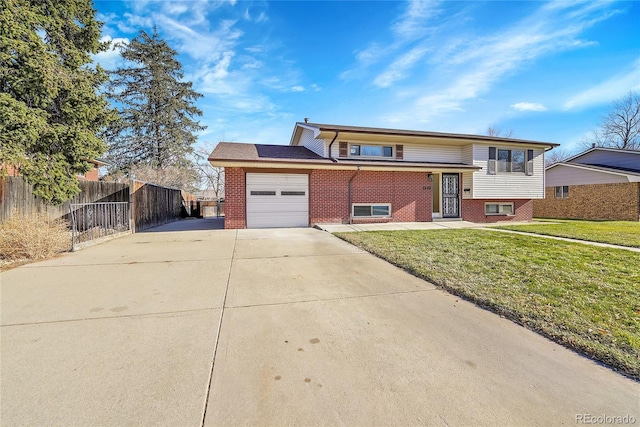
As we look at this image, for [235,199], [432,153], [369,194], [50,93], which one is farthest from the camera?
[432,153]

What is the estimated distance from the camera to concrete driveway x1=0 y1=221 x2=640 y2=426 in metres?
1.81

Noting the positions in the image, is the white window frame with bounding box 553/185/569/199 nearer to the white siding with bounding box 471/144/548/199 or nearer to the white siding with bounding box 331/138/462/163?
the white siding with bounding box 471/144/548/199

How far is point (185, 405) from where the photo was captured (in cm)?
185

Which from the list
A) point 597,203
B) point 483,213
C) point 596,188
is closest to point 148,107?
point 483,213

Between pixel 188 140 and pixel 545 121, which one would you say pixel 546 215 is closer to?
pixel 545 121

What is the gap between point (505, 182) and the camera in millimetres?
14531

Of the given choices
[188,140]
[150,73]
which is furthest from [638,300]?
[150,73]

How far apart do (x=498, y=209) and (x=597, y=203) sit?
836cm

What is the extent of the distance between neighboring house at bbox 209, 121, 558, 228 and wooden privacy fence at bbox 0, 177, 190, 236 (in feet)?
11.7

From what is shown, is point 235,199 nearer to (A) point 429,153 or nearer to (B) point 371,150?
(B) point 371,150

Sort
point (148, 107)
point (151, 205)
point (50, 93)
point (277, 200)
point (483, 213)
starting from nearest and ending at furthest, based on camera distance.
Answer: point (50, 93) < point (277, 200) < point (151, 205) < point (483, 213) < point (148, 107)

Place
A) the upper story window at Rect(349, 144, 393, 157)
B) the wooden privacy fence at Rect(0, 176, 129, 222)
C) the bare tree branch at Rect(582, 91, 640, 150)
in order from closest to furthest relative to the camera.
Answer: the wooden privacy fence at Rect(0, 176, 129, 222), the upper story window at Rect(349, 144, 393, 157), the bare tree branch at Rect(582, 91, 640, 150)

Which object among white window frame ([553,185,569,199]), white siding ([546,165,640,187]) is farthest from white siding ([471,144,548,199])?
white window frame ([553,185,569,199])

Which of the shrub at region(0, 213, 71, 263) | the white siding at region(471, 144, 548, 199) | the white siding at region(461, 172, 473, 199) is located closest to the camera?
the shrub at region(0, 213, 71, 263)
